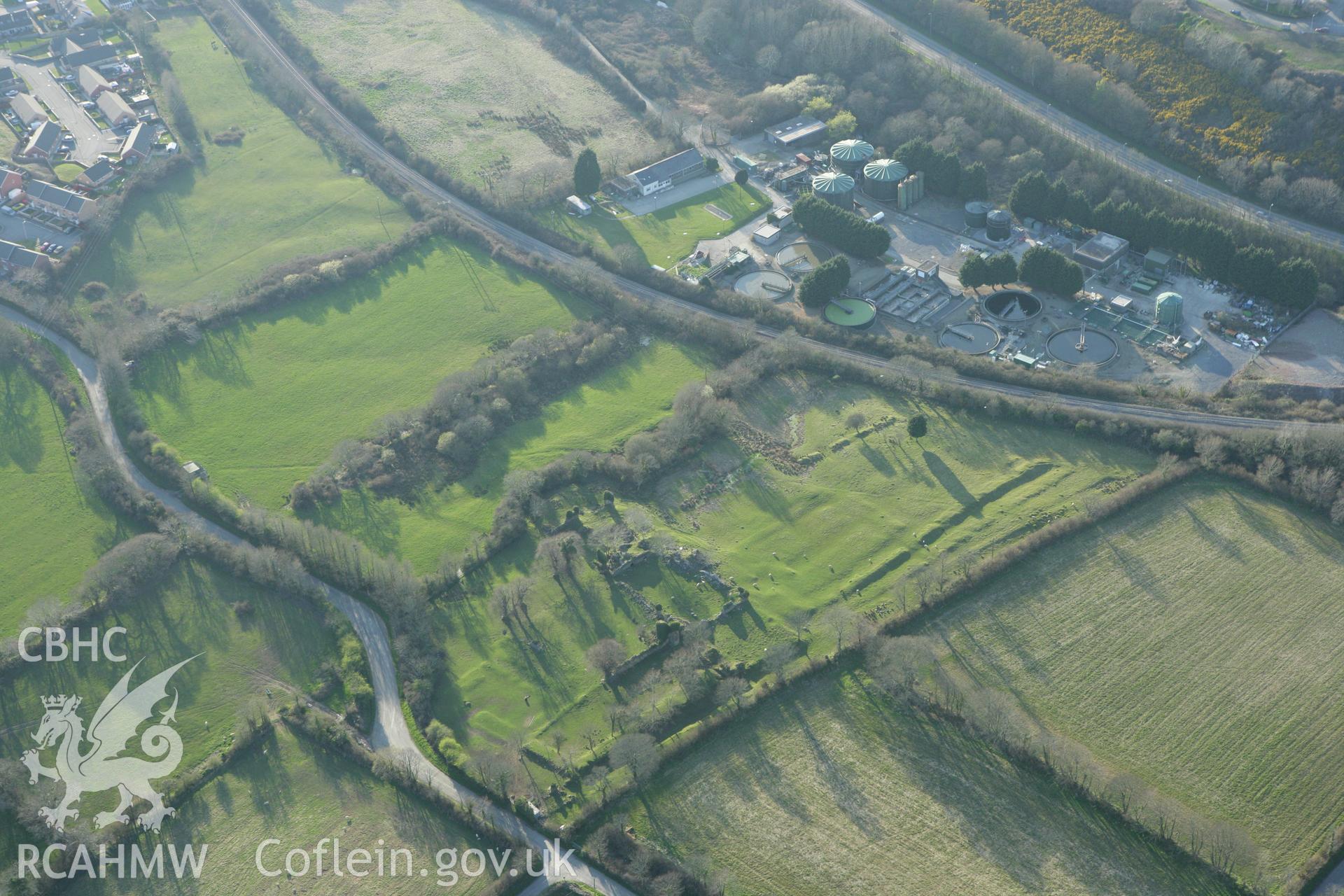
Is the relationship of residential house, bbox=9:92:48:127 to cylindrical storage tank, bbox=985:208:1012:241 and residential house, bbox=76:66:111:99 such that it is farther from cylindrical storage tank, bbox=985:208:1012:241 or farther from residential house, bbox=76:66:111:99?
cylindrical storage tank, bbox=985:208:1012:241

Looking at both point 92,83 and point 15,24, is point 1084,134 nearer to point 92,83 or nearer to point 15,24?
point 92,83

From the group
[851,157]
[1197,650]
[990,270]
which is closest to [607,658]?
[1197,650]

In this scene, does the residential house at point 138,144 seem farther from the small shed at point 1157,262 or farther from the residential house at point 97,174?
the small shed at point 1157,262

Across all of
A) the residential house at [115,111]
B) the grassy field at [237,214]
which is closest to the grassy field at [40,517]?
the grassy field at [237,214]

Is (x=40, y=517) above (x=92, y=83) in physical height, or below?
below

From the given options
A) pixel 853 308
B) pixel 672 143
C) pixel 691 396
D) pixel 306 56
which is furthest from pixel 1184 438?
pixel 306 56

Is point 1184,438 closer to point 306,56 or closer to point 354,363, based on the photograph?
point 354,363

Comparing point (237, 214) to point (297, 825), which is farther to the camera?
point (237, 214)
